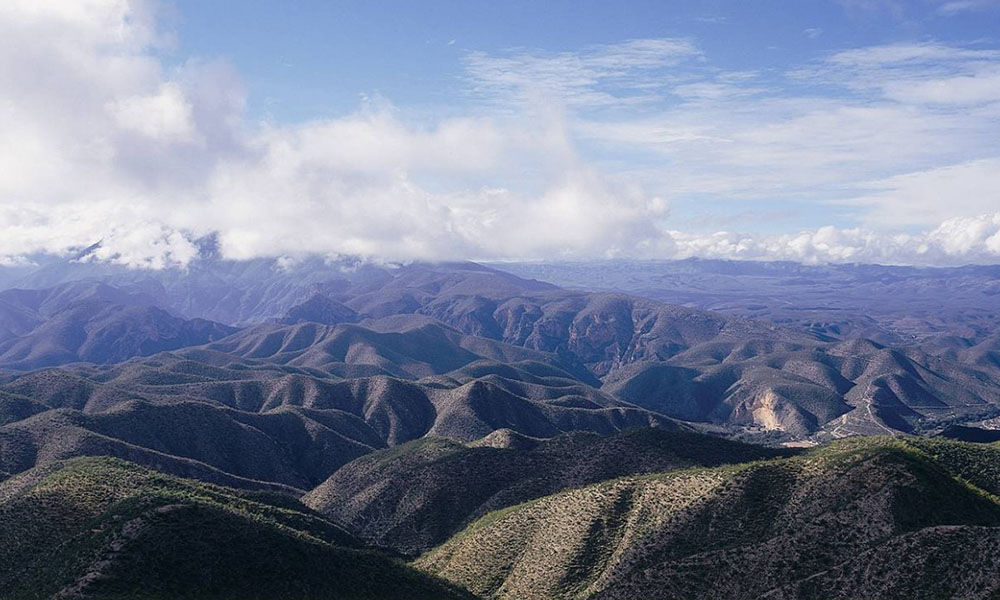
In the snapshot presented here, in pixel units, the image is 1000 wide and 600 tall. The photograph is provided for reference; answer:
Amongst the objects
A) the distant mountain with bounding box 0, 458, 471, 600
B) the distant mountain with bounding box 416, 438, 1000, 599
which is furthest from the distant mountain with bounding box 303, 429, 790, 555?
the distant mountain with bounding box 0, 458, 471, 600

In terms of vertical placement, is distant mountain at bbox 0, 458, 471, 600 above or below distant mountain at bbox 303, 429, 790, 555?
above

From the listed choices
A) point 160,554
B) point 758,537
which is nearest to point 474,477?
point 758,537

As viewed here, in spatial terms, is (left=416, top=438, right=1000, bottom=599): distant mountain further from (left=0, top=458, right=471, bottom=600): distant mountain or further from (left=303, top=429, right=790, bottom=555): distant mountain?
(left=303, top=429, right=790, bottom=555): distant mountain

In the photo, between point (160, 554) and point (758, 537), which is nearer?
point (160, 554)

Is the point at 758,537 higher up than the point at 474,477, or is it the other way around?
the point at 758,537

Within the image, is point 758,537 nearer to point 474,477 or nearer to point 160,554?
point 474,477

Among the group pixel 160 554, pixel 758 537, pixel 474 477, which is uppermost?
pixel 160 554

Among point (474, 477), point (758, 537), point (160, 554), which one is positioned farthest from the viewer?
point (474, 477)

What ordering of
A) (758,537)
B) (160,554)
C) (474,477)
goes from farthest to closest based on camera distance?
(474,477) → (758,537) → (160,554)
